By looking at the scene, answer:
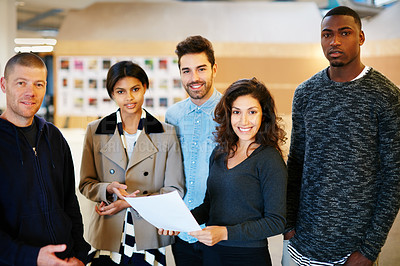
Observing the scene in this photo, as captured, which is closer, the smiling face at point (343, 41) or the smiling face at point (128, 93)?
the smiling face at point (343, 41)

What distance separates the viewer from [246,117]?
69.2 inches

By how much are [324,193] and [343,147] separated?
0.24 m

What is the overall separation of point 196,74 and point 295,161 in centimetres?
75

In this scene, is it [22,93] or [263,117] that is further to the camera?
[263,117]

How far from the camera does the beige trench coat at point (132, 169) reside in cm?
206

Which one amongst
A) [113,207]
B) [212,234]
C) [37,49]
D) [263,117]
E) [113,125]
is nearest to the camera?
[212,234]

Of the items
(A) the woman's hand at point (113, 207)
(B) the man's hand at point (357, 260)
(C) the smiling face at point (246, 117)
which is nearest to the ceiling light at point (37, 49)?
(A) the woman's hand at point (113, 207)

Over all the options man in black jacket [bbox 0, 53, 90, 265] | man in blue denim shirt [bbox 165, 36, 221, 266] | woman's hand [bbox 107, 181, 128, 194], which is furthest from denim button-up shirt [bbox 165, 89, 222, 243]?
man in black jacket [bbox 0, 53, 90, 265]

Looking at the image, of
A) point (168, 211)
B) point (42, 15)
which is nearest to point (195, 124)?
point (168, 211)

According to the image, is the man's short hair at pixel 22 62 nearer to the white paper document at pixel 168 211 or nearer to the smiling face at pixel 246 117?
the white paper document at pixel 168 211

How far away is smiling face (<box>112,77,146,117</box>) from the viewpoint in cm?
207

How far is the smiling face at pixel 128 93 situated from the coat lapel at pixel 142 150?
174 mm

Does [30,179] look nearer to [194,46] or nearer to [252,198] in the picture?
[252,198]

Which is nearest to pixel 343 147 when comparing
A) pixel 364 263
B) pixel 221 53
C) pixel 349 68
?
pixel 349 68
